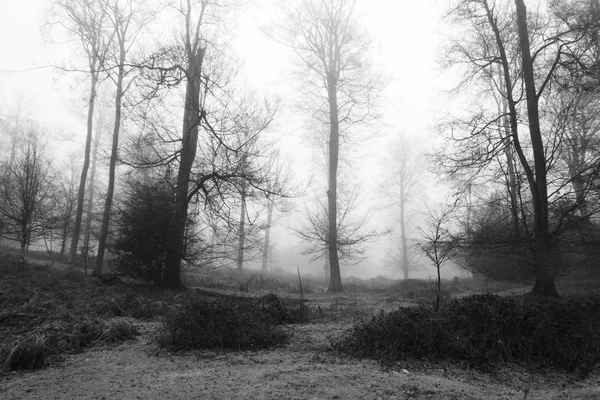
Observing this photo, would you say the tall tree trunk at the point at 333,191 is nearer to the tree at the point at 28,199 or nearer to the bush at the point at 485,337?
the bush at the point at 485,337

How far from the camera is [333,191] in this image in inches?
637

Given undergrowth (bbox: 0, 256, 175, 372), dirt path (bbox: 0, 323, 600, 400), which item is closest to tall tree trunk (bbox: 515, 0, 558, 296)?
dirt path (bbox: 0, 323, 600, 400)

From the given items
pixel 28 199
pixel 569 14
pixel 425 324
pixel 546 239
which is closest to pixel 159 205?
pixel 28 199

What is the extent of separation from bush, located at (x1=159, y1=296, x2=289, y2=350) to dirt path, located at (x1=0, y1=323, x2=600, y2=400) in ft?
0.85

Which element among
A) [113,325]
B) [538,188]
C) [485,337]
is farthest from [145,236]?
[538,188]

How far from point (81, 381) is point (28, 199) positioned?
10.6 metres

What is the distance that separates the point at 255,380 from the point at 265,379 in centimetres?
10

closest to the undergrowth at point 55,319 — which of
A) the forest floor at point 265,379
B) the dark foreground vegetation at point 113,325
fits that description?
the dark foreground vegetation at point 113,325

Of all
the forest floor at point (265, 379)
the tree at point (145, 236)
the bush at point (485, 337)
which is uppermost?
the tree at point (145, 236)

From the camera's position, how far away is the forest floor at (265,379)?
11.3 ft

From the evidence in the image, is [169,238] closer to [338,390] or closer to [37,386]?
[37,386]

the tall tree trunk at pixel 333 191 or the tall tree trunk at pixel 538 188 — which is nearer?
the tall tree trunk at pixel 538 188

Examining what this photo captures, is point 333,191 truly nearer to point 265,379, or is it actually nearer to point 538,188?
point 538,188

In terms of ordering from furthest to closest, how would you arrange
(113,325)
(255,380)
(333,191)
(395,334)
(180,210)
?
(333,191) < (180,210) < (113,325) < (395,334) < (255,380)
